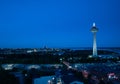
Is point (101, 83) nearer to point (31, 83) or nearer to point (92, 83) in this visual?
point (92, 83)

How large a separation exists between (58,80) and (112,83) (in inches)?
202

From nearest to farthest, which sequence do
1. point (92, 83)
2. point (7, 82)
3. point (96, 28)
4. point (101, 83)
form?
point (7, 82), point (101, 83), point (92, 83), point (96, 28)

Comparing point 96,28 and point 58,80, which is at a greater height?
point 96,28

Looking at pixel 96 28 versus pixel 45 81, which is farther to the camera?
pixel 96 28

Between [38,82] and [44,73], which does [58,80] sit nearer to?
[38,82]

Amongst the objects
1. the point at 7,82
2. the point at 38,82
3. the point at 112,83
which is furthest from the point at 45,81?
the point at 7,82

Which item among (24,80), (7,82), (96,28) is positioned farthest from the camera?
(96,28)

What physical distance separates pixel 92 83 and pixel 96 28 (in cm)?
8408

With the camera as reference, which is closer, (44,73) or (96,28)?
(44,73)

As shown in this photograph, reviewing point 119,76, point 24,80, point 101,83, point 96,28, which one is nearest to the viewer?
point 101,83

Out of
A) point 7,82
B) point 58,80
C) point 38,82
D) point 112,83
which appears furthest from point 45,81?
point 7,82

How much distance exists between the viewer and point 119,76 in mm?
35562

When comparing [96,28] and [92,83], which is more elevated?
[96,28]

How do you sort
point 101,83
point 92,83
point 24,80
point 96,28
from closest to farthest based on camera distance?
1. point 101,83
2. point 92,83
3. point 24,80
4. point 96,28
